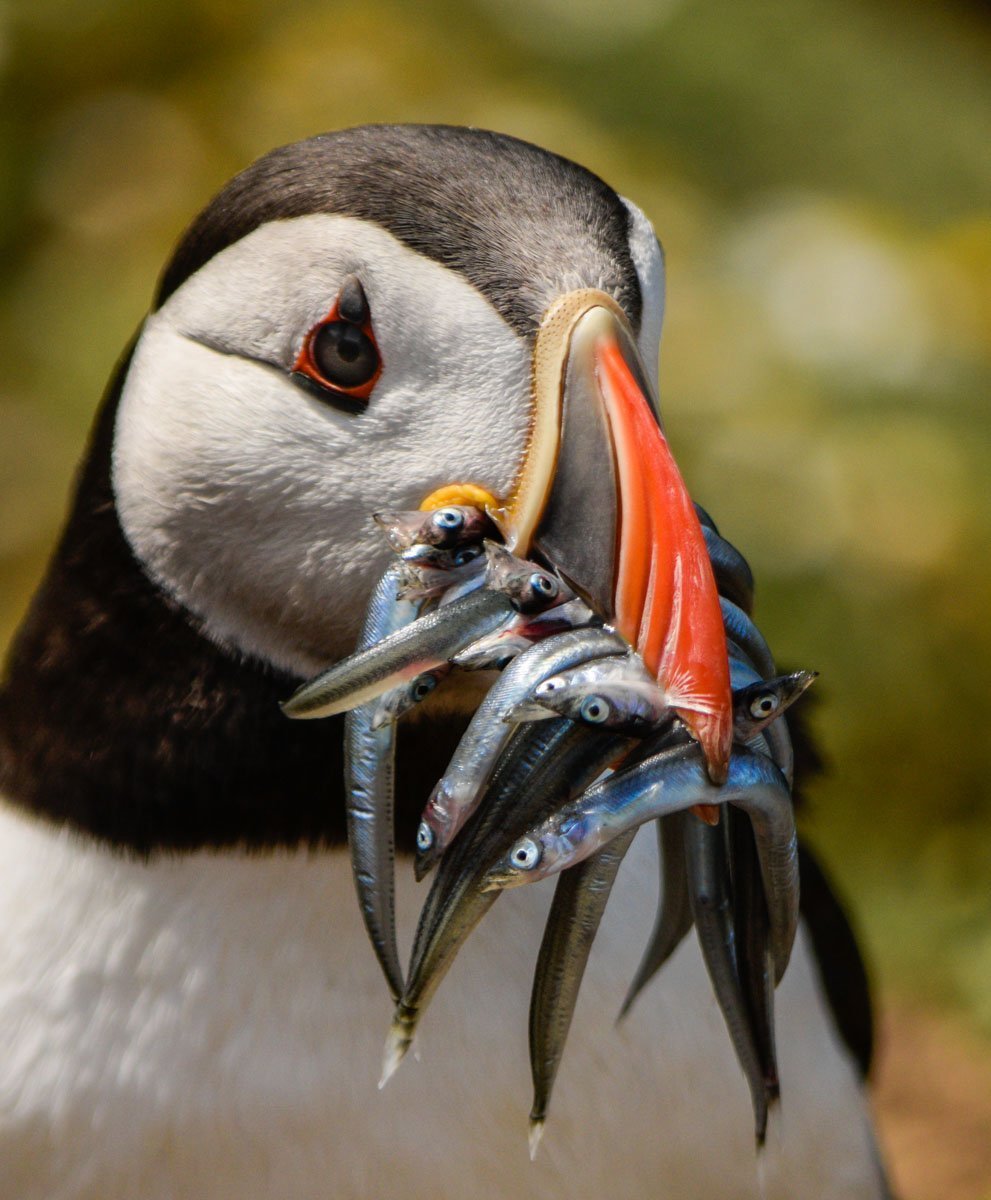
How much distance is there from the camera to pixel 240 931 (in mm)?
1684

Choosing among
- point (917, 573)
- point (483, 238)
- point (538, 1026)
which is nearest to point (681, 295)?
point (917, 573)

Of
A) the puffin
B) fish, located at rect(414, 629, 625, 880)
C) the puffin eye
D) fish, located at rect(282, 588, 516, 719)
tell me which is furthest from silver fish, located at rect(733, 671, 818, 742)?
the puffin eye

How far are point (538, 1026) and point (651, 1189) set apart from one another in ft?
2.02

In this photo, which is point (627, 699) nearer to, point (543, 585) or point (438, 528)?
point (543, 585)

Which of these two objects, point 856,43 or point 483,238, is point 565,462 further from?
point 856,43

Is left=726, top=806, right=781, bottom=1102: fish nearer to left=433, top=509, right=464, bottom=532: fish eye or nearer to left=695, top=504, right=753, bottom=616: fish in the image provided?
left=695, top=504, right=753, bottom=616: fish

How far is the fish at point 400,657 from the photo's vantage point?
127cm

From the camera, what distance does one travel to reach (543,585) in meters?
1.32

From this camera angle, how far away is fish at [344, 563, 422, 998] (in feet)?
4.43

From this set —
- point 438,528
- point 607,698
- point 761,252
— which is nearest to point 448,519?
point 438,528

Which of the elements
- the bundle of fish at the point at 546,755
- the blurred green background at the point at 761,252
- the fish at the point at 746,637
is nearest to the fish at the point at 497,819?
the bundle of fish at the point at 546,755

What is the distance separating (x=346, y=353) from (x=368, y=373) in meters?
0.03

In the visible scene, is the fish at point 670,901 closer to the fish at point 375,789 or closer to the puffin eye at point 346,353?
the fish at point 375,789

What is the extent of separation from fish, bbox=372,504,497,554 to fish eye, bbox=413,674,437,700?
0.12 m
